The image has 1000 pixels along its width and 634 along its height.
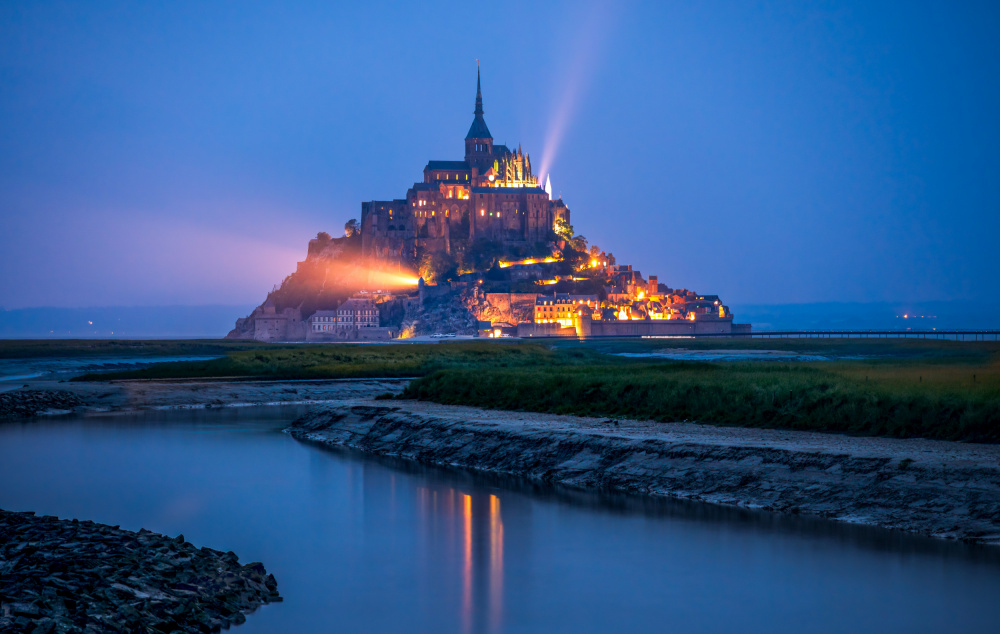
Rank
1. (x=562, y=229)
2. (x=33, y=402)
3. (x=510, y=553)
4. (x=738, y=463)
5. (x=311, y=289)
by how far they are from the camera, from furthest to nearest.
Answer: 1. (x=562, y=229)
2. (x=311, y=289)
3. (x=33, y=402)
4. (x=738, y=463)
5. (x=510, y=553)

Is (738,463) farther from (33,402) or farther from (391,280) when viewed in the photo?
(391,280)

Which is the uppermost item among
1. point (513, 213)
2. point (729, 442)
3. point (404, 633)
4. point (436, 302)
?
point (513, 213)

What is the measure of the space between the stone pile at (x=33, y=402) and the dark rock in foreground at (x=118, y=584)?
19075 millimetres

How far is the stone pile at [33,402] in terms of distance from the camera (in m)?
28.4

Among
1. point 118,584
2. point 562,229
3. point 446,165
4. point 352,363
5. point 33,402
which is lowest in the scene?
point 118,584

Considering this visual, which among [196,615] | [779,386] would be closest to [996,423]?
[779,386]

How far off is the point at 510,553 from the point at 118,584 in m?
4.89

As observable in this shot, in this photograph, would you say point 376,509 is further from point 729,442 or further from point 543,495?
point 729,442

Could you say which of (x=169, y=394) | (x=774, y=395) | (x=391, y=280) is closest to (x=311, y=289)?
(x=391, y=280)

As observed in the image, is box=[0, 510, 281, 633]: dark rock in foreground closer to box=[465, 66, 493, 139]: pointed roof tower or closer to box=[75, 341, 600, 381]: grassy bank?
box=[75, 341, 600, 381]: grassy bank

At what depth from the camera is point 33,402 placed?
1171 inches

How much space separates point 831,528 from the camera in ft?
39.9

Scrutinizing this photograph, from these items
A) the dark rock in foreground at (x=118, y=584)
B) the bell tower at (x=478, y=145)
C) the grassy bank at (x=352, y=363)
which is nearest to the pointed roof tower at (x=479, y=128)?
the bell tower at (x=478, y=145)

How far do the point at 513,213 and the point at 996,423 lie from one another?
382 ft
